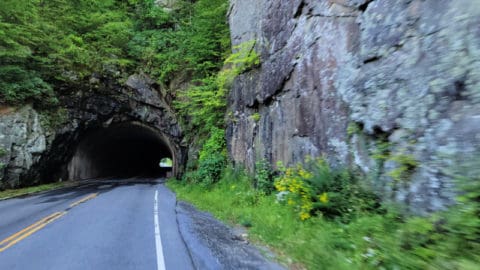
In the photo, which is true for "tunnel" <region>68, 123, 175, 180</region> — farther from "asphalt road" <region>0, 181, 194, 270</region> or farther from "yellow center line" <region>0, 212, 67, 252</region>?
"yellow center line" <region>0, 212, 67, 252</region>

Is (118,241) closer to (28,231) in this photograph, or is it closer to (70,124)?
(28,231)

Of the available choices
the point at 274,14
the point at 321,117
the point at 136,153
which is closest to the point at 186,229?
the point at 321,117

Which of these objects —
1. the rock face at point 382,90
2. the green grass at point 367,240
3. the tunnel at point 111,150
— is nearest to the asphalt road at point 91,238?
the green grass at point 367,240

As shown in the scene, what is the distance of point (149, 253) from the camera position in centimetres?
600

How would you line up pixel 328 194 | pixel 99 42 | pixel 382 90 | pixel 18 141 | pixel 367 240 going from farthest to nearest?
pixel 99 42
pixel 18 141
pixel 328 194
pixel 382 90
pixel 367 240

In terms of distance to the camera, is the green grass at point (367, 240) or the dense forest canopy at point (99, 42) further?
the dense forest canopy at point (99, 42)

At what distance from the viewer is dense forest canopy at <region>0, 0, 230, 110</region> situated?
59.2ft

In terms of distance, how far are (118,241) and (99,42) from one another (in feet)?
69.4

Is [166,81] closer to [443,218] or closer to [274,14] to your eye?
[274,14]

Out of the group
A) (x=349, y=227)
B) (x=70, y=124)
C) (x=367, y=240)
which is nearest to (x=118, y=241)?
(x=349, y=227)

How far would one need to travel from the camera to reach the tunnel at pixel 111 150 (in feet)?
90.0

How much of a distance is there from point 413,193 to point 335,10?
5.33 meters

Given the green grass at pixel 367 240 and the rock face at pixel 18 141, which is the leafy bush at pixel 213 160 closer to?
the green grass at pixel 367 240

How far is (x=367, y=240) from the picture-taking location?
4.91m
